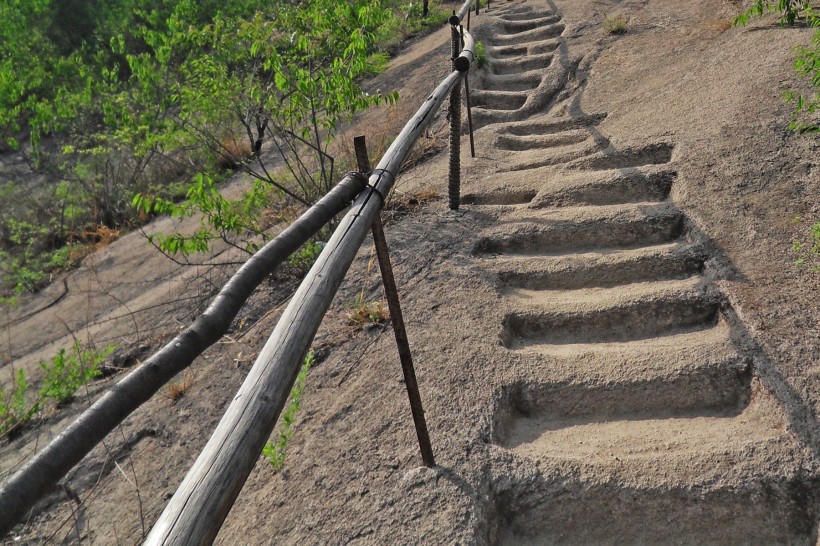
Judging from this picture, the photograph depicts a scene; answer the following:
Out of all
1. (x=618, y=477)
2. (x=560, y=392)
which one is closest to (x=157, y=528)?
(x=618, y=477)

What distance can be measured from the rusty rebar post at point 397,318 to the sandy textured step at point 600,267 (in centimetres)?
126

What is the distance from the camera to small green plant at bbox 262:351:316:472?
2.50m

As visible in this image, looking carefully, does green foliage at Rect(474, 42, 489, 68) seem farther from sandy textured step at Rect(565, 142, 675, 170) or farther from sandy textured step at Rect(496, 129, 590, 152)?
sandy textured step at Rect(565, 142, 675, 170)

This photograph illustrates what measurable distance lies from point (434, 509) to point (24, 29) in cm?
1364

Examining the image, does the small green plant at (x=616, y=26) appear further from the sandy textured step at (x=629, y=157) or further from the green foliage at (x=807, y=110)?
the sandy textured step at (x=629, y=157)

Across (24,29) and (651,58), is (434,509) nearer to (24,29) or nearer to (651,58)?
(651,58)

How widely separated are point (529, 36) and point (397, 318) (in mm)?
6197

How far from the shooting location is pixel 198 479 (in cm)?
108

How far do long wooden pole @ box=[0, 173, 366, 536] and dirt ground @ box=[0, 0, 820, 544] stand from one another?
3.55 feet

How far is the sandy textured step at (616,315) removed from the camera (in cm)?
279

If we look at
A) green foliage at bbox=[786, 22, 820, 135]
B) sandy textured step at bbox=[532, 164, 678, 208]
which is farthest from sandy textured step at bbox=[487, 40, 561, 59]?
sandy textured step at bbox=[532, 164, 678, 208]

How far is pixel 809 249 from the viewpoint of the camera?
2805mm

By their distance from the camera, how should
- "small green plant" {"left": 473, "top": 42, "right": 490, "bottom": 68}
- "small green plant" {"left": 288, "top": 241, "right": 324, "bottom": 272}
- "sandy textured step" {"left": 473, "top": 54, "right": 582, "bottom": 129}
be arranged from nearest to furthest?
"small green plant" {"left": 288, "top": 241, "right": 324, "bottom": 272}, "sandy textured step" {"left": 473, "top": 54, "right": 582, "bottom": 129}, "small green plant" {"left": 473, "top": 42, "right": 490, "bottom": 68}

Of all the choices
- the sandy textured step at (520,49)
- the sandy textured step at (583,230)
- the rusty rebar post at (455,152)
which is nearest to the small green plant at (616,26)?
the sandy textured step at (520,49)
